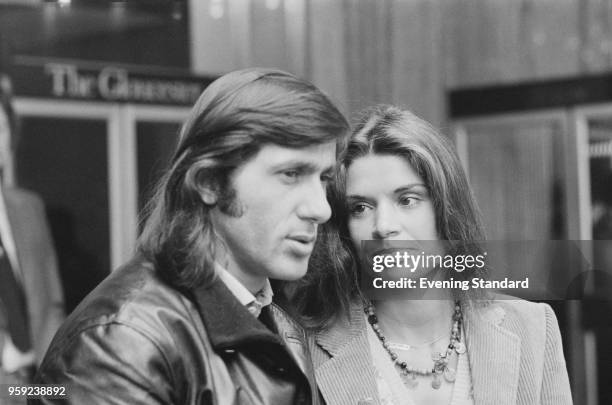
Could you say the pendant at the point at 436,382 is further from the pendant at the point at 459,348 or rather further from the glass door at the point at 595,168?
the glass door at the point at 595,168

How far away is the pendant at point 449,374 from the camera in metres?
1.80

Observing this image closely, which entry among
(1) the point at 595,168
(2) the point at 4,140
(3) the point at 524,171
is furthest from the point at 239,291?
(3) the point at 524,171

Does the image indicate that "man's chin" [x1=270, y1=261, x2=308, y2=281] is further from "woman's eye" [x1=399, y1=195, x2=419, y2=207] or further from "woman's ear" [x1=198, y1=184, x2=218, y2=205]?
"woman's eye" [x1=399, y1=195, x2=419, y2=207]

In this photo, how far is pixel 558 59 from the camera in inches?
231

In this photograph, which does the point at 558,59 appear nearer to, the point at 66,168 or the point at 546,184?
the point at 546,184

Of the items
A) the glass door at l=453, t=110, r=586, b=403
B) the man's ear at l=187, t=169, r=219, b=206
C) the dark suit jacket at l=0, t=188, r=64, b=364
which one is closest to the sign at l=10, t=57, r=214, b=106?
the dark suit jacket at l=0, t=188, r=64, b=364

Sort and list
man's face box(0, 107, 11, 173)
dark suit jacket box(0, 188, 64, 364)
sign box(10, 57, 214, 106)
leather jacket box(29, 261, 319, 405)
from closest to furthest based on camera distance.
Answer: leather jacket box(29, 261, 319, 405)
dark suit jacket box(0, 188, 64, 364)
man's face box(0, 107, 11, 173)
sign box(10, 57, 214, 106)

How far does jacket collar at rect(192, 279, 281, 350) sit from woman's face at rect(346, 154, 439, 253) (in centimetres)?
37

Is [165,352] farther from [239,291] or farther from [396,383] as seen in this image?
[396,383]

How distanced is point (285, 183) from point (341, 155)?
12.0 inches

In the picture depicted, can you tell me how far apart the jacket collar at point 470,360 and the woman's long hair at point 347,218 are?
1.8 inches

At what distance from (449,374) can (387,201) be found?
349mm

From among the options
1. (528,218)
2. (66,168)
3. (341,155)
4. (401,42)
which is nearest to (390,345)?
(341,155)

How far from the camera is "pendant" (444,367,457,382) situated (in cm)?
180
